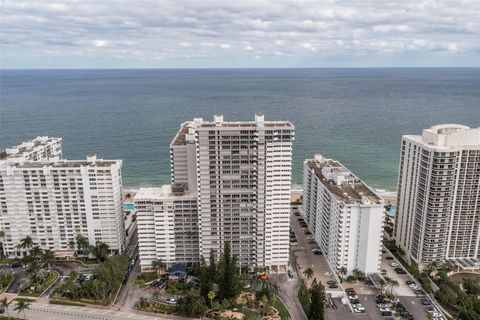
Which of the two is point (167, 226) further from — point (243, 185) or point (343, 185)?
point (343, 185)

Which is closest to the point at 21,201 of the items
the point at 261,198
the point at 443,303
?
the point at 261,198

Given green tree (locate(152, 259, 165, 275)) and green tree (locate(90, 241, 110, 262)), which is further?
green tree (locate(90, 241, 110, 262))

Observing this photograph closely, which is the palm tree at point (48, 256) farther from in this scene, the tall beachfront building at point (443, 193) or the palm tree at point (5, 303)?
the tall beachfront building at point (443, 193)

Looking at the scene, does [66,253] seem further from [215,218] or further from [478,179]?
[478,179]

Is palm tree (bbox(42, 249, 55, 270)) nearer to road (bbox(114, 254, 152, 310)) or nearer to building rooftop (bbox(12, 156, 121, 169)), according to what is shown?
road (bbox(114, 254, 152, 310))

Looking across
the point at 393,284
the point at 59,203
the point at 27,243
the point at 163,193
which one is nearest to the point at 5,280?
the point at 27,243

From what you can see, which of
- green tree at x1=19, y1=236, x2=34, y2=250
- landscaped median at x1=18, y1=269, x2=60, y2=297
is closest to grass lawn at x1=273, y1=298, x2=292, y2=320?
landscaped median at x1=18, y1=269, x2=60, y2=297
